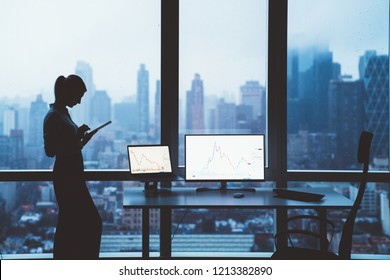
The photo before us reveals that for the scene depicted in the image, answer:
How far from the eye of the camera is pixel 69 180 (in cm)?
302

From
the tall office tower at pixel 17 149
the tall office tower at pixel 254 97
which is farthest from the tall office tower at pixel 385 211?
the tall office tower at pixel 17 149

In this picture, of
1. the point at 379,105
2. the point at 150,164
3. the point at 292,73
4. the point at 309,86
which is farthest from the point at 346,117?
the point at 150,164

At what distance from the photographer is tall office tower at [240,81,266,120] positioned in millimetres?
3936

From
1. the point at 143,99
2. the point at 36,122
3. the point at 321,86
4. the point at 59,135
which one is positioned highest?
the point at 321,86

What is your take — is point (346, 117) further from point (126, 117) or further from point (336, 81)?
point (126, 117)

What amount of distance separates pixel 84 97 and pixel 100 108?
0.17 meters

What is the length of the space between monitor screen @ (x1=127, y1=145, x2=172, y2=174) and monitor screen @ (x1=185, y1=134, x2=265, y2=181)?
0.67 ft

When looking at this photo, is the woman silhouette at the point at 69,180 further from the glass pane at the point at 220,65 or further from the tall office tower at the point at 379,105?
the tall office tower at the point at 379,105

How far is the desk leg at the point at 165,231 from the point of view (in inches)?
155

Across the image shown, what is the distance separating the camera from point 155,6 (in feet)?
12.9

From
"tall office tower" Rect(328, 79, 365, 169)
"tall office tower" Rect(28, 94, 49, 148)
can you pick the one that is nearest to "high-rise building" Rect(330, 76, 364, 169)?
"tall office tower" Rect(328, 79, 365, 169)

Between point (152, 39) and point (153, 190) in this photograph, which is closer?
point (153, 190)

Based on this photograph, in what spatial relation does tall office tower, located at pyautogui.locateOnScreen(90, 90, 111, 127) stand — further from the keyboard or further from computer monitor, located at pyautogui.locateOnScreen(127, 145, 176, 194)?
the keyboard
